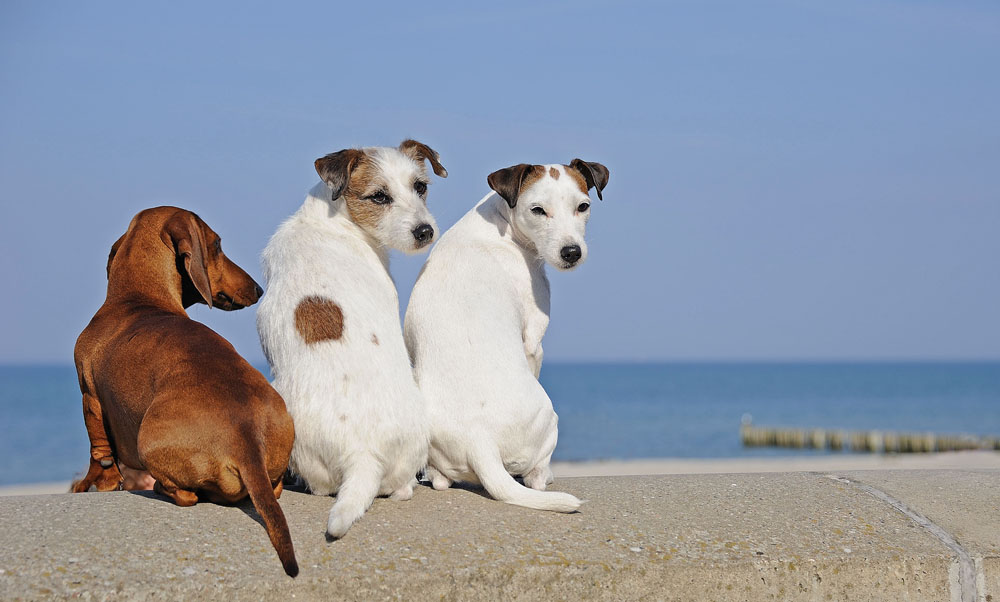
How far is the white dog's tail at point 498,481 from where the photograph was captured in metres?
4.89

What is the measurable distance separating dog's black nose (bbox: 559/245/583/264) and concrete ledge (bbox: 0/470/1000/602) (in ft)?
5.45

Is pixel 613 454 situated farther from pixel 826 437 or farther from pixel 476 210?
pixel 476 210

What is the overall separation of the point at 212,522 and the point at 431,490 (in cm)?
149

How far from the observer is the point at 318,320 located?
196 inches

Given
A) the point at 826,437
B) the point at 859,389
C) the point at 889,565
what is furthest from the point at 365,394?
the point at 859,389

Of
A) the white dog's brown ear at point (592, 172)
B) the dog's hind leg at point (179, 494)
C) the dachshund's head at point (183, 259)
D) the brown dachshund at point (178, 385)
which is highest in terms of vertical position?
the white dog's brown ear at point (592, 172)

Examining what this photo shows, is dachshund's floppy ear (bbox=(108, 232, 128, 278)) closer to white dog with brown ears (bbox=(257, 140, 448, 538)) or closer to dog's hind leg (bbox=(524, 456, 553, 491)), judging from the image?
white dog with brown ears (bbox=(257, 140, 448, 538))

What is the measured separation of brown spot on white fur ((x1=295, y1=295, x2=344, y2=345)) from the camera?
4.94 metres

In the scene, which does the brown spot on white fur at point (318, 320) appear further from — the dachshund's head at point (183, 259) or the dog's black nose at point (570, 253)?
the dog's black nose at point (570, 253)

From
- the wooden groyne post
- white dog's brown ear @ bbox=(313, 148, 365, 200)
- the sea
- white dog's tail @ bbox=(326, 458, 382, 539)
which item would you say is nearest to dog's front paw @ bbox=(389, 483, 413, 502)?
white dog's tail @ bbox=(326, 458, 382, 539)

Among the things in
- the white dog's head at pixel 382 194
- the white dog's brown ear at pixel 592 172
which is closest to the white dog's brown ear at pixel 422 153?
the white dog's head at pixel 382 194

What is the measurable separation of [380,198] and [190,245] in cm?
128

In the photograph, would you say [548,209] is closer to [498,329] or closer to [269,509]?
[498,329]

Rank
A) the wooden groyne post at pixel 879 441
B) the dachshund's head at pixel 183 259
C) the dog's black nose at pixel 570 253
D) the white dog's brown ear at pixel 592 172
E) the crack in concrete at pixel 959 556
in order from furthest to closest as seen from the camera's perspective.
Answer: the wooden groyne post at pixel 879 441 → the white dog's brown ear at pixel 592 172 → the dog's black nose at pixel 570 253 → the dachshund's head at pixel 183 259 → the crack in concrete at pixel 959 556
